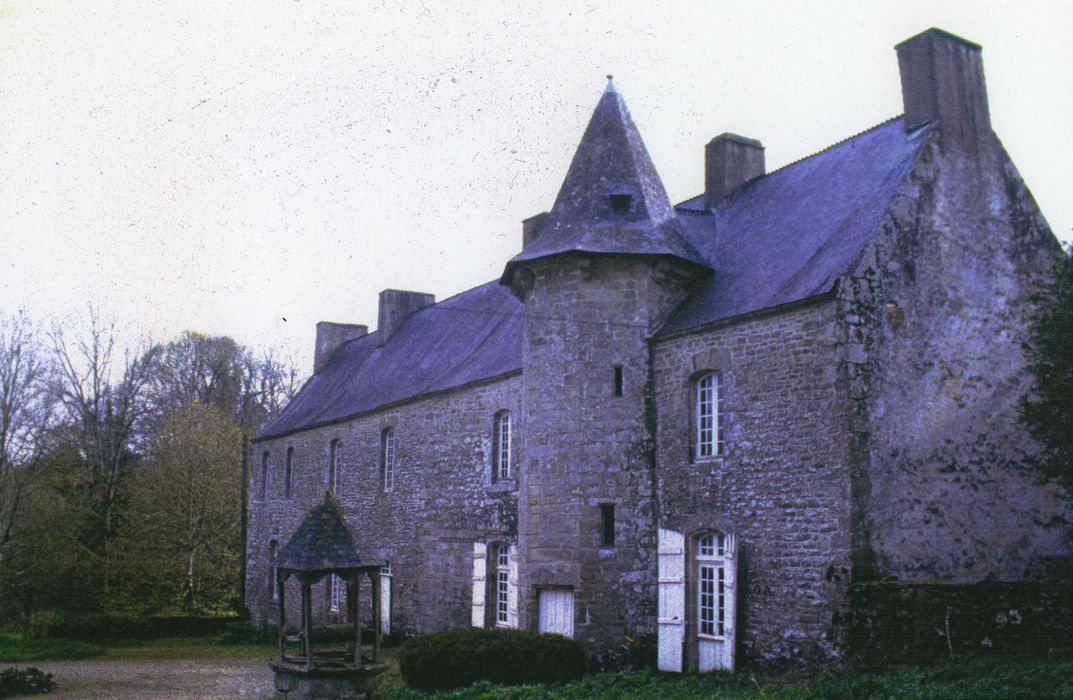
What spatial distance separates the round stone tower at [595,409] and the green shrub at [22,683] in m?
8.04

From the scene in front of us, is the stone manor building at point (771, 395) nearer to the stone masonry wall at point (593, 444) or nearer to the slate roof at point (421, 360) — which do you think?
the stone masonry wall at point (593, 444)

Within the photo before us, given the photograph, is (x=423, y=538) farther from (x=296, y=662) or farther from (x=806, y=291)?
(x=806, y=291)

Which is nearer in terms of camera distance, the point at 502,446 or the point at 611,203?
the point at 611,203

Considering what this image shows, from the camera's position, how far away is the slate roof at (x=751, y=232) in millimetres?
14867

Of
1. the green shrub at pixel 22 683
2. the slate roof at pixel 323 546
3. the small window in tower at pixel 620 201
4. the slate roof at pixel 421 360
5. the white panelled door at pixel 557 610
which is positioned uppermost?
the small window in tower at pixel 620 201

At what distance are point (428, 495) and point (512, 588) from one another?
433 cm

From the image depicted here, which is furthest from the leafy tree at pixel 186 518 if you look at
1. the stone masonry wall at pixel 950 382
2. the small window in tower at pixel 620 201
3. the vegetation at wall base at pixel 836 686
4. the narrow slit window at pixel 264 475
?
the stone masonry wall at pixel 950 382

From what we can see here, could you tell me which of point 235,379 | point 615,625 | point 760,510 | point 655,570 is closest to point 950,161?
point 760,510

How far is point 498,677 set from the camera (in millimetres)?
14195

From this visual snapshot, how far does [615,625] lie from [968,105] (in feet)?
31.8

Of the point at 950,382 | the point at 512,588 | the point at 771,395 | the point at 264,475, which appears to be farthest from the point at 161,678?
the point at 950,382

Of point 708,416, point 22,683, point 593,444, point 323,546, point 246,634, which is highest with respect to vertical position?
point 708,416

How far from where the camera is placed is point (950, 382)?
47.8 ft

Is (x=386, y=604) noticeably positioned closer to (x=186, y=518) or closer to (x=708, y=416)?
(x=708, y=416)
